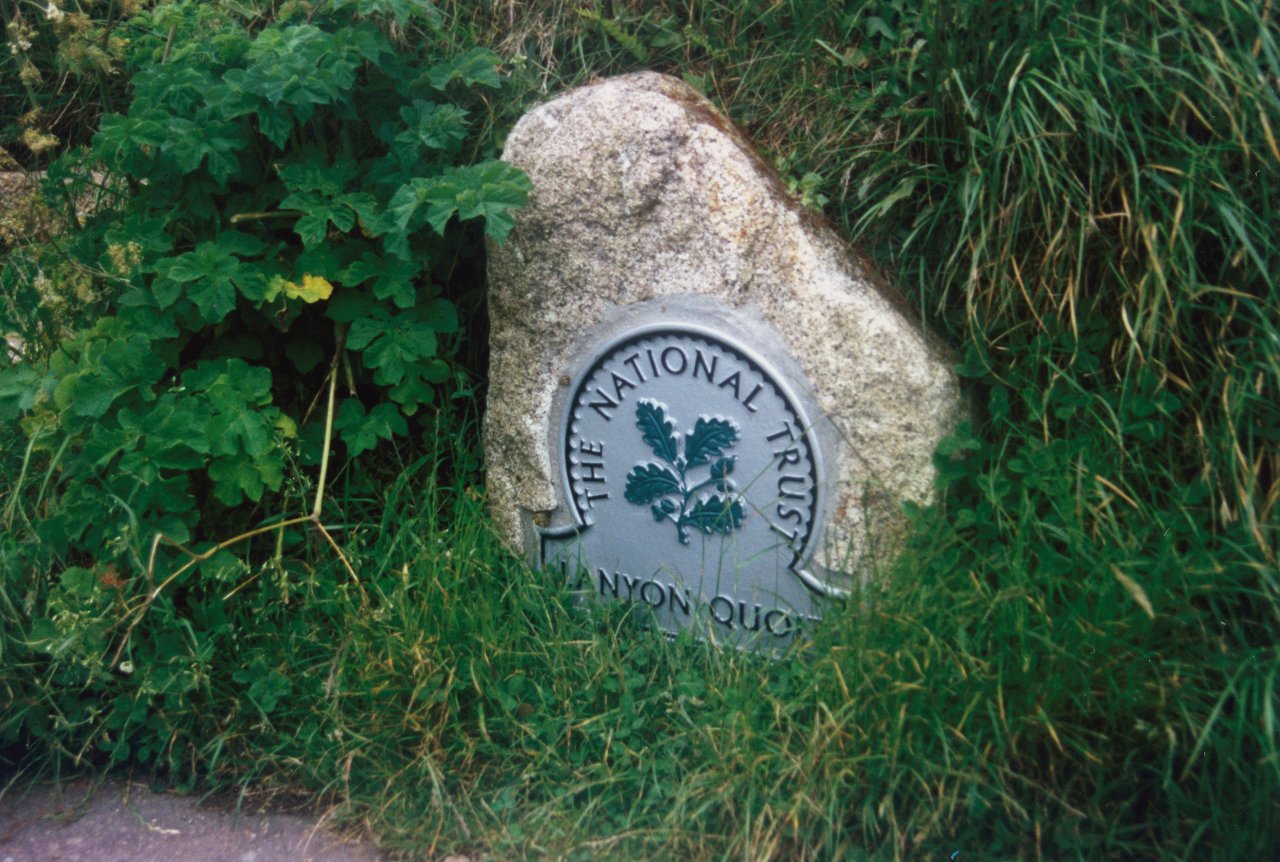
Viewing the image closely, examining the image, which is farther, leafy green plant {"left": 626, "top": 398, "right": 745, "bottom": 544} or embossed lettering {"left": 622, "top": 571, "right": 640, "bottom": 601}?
embossed lettering {"left": 622, "top": 571, "right": 640, "bottom": 601}

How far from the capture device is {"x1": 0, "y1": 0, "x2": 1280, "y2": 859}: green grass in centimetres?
224

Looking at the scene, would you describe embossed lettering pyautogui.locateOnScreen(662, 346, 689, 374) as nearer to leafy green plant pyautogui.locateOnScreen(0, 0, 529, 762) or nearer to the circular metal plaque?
the circular metal plaque

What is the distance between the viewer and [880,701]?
231 cm

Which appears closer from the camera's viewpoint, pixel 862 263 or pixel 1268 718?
pixel 1268 718

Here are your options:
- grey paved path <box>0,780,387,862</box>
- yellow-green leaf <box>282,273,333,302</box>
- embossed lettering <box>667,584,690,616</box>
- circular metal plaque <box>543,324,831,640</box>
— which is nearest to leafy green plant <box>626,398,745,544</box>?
circular metal plaque <box>543,324,831,640</box>

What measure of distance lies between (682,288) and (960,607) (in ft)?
3.39

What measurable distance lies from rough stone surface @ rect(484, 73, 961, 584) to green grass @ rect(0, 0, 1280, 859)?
14 cm

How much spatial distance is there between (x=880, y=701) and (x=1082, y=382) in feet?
2.99

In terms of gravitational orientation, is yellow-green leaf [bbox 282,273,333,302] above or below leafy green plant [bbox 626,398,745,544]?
above

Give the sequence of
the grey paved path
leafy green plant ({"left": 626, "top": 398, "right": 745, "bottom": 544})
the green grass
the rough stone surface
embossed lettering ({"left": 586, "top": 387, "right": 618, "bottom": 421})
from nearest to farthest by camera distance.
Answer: the green grass → the grey paved path → the rough stone surface → leafy green plant ({"left": 626, "top": 398, "right": 745, "bottom": 544}) → embossed lettering ({"left": 586, "top": 387, "right": 618, "bottom": 421})

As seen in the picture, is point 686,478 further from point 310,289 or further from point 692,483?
point 310,289

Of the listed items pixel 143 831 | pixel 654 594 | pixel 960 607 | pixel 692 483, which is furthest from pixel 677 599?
pixel 143 831

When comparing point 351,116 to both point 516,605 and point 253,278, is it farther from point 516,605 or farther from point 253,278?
point 516,605

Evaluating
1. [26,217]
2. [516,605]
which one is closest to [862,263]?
[516,605]
